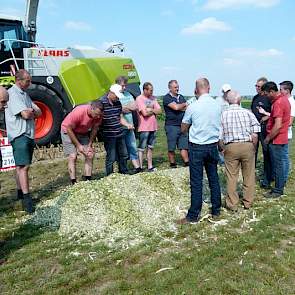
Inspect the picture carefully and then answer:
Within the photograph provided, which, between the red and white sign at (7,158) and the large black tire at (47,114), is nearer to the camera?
the red and white sign at (7,158)

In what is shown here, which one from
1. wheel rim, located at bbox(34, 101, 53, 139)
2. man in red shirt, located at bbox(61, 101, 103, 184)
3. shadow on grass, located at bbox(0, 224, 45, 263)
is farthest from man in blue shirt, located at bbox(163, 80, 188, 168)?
shadow on grass, located at bbox(0, 224, 45, 263)

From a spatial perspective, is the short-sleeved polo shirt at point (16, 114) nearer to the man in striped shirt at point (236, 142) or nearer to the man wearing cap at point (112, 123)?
the man wearing cap at point (112, 123)

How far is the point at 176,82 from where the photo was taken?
29.2 feet

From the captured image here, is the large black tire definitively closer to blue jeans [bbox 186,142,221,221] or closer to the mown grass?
the mown grass

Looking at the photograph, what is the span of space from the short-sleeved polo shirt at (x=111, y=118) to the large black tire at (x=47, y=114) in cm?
415

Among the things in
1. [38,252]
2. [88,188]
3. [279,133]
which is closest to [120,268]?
[38,252]

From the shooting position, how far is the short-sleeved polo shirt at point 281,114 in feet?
21.4

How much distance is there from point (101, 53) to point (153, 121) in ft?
16.2

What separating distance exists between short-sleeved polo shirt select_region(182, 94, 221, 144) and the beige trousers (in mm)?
630

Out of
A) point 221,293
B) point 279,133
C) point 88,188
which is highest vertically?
point 279,133

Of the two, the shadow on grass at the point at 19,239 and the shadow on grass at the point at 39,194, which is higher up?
the shadow on grass at the point at 39,194

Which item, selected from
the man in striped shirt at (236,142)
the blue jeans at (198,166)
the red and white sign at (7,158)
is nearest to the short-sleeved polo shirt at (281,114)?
the man in striped shirt at (236,142)

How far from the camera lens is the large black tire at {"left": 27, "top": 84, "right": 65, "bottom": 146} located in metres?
10.9

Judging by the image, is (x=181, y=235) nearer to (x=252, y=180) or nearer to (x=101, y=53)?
(x=252, y=180)
